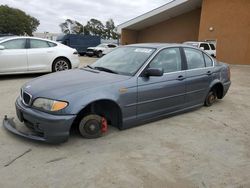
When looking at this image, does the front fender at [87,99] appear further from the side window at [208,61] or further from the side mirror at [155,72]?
the side window at [208,61]

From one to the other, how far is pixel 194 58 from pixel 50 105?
10.5ft

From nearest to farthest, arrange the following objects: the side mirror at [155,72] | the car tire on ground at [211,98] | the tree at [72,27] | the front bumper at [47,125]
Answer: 1. the front bumper at [47,125]
2. the side mirror at [155,72]
3. the car tire on ground at [211,98]
4. the tree at [72,27]

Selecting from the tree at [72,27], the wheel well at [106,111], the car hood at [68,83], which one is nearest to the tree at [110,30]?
the tree at [72,27]

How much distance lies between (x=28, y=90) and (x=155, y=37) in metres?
27.0

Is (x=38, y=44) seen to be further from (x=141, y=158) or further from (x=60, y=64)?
(x=141, y=158)

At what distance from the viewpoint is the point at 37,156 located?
11.6 ft

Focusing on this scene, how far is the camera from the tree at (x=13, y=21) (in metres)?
65.6

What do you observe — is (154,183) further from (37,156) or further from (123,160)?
(37,156)

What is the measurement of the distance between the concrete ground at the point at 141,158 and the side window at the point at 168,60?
3.17ft

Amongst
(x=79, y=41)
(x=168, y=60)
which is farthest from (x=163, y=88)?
(x=79, y=41)

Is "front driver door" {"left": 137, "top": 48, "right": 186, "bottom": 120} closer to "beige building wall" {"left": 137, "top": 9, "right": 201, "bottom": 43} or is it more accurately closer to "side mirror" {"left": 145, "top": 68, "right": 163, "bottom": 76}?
"side mirror" {"left": 145, "top": 68, "right": 163, "bottom": 76}

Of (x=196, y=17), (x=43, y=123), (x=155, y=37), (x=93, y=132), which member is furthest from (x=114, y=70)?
(x=155, y=37)

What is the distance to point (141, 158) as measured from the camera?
11.8ft

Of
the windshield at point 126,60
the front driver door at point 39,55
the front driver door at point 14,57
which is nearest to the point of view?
the windshield at point 126,60
